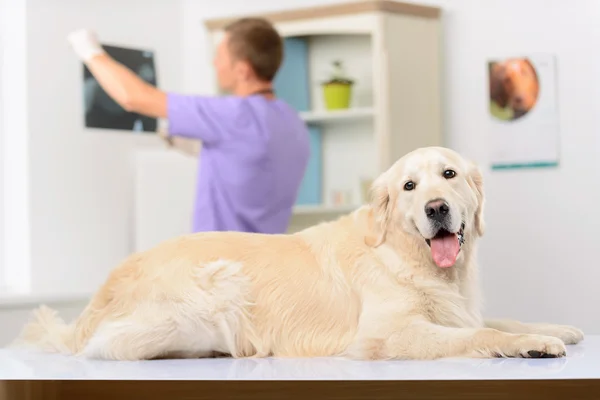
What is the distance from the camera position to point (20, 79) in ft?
9.41

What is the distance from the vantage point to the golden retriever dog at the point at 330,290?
103 centimetres

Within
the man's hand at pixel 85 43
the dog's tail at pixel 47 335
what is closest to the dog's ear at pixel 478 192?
the dog's tail at pixel 47 335

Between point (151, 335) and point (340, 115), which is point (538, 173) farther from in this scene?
point (151, 335)

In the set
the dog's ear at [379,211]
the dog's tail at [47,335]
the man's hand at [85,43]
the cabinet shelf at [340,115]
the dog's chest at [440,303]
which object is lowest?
the dog's tail at [47,335]

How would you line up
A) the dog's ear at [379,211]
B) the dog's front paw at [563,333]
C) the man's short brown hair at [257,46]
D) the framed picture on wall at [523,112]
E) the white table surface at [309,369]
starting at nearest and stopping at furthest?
the white table surface at [309,369] → the dog's ear at [379,211] → the dog's front paw at [563,333] → the man's short brown hair at [257,46] → the framed picture on wall at [523,112]

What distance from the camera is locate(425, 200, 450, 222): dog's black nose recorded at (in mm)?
981

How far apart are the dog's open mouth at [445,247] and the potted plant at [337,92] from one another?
2254 millimetres

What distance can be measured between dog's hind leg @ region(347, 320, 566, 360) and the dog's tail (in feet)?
1.44

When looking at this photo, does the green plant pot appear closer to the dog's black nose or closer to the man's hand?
the man's hand

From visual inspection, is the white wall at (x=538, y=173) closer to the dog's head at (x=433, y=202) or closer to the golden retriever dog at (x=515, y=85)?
the golden retriever dog at (x=515, y=85)

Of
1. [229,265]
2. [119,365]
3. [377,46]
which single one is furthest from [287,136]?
[377,46]

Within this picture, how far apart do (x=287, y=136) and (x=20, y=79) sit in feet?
4.76

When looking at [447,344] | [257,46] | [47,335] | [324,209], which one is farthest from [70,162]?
[447,344]

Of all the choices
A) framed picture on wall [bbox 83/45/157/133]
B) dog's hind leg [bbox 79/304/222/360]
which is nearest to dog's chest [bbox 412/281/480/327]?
dog's hind leg [bbox 79/304/222/360]
